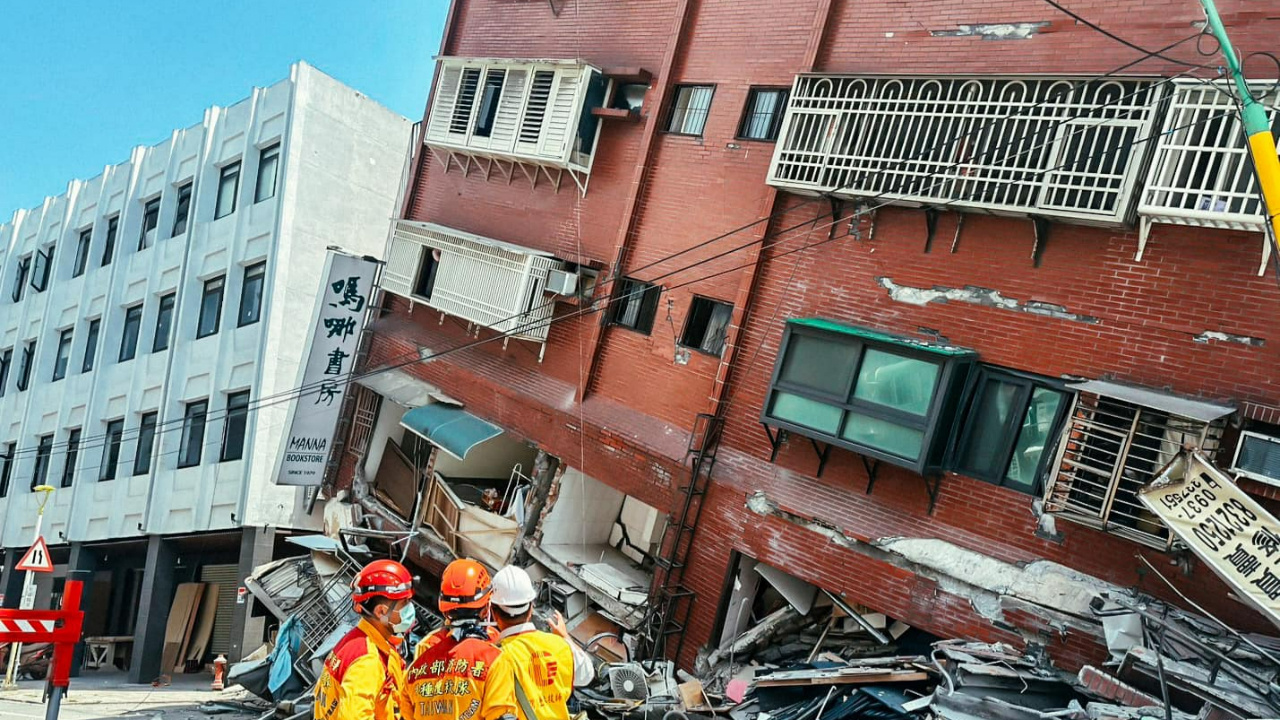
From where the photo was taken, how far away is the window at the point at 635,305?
15.7 meters

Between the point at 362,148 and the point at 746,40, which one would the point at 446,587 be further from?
the point at 362,148

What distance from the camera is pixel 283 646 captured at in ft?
43.9

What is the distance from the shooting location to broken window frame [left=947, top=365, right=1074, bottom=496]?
450 inches

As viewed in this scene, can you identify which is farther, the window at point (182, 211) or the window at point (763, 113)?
the window at point (182, 211)

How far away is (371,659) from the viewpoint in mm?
6195

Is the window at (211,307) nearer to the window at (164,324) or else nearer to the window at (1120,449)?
the window at (164,324)

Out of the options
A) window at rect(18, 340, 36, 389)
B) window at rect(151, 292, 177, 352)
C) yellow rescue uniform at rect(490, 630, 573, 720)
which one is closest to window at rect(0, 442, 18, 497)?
window at rect(18, 340, 36, 389)

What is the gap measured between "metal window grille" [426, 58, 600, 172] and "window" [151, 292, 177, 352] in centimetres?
1035

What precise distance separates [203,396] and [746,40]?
14.7 meters

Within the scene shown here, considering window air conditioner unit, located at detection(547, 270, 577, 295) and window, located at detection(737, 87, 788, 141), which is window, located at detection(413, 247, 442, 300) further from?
window, located at detection(737, 87, 788, 141)

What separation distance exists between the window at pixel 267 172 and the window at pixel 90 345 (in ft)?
25.5

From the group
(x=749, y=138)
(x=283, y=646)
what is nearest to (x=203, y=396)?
(x=283, y=646)

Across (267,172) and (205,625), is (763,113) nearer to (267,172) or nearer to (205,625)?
(267,172)

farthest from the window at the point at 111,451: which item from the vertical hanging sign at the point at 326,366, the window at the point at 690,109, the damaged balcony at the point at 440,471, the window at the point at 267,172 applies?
the window at the point at 690,109
